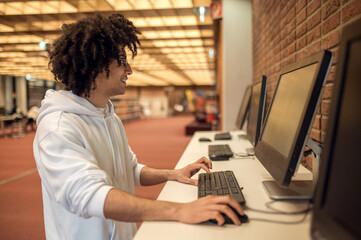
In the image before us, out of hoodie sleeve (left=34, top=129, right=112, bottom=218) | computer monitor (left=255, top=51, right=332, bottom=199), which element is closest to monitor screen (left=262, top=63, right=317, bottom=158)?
computer monitor (left=255, top=51, right=332, bottom=199)

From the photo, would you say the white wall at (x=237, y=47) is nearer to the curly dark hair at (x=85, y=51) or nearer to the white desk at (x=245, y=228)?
the curly dark hair at (x=85, y=51)

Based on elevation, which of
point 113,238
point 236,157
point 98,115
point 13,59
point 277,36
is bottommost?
Result: point 113,238

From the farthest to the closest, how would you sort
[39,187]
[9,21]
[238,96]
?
[9,21]
[238,96]
[39,187]

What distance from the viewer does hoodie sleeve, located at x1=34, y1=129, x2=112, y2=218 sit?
0.87m

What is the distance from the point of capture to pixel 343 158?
53 cm

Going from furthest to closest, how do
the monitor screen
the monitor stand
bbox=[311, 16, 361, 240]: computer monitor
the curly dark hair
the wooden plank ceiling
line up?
the wooden plank ceiling
the curly dark hair
the monitor stand
the monitor screen
bbox=[311, 16, 361, 240]: computer monitor

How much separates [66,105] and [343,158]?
1.00 meters

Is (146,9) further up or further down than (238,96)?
further up

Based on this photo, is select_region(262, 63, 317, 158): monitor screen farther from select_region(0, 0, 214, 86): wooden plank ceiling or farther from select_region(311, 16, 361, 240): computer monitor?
select_region(0, 0, 214, 86): wooden plank ceiling

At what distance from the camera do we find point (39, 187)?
411 centimetres

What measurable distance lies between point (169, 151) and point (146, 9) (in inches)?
148

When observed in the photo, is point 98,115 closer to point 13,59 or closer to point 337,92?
point 337,92

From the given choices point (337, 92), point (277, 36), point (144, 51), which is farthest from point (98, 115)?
point (144, 51)

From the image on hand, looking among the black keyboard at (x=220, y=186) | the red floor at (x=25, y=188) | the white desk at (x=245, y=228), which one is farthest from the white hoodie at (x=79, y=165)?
the red floor at (x=25, y=188)
